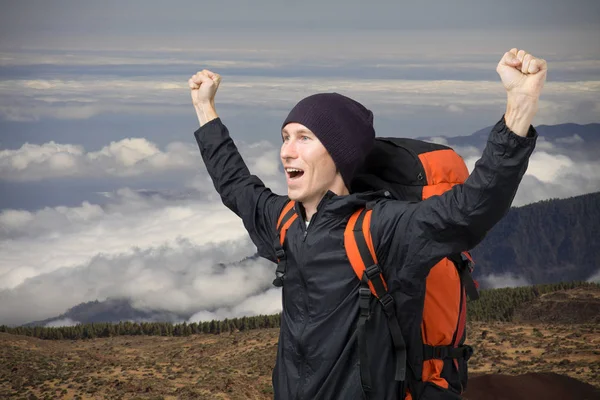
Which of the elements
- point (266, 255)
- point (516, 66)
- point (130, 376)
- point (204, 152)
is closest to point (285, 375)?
point (266, 255)

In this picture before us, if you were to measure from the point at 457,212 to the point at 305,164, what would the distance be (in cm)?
81

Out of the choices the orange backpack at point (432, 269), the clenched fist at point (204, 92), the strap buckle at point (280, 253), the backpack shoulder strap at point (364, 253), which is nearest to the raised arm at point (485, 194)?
the backpack shoulder strap at point (364, 253)

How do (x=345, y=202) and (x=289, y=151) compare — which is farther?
(x=289, y=151)

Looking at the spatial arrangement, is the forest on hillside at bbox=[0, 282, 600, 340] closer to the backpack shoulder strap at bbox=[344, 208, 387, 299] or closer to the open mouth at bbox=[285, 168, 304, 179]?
the open mouth at bbox=[285, 168, 304, 179]

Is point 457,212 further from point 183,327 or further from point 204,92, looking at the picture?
point 183,327

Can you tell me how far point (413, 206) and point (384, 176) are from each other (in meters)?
0.46

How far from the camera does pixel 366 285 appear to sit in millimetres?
3508

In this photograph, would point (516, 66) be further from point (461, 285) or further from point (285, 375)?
point (285, 375)

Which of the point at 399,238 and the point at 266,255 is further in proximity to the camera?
the point at 266,255

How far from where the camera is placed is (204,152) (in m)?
4.37

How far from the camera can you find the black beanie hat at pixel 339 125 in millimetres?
3613

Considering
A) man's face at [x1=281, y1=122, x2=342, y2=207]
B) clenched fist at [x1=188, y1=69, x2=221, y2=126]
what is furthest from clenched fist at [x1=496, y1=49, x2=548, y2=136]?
clenched fist at [x1=188, y1=69, x2=221, y2=126]

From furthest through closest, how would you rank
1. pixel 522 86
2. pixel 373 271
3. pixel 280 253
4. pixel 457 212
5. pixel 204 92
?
pixel 204 92
pixel 280 253
pixel 373 271
pixel 457 212
pixel 522 86

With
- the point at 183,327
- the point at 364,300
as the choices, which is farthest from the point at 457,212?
the point at 183,327
